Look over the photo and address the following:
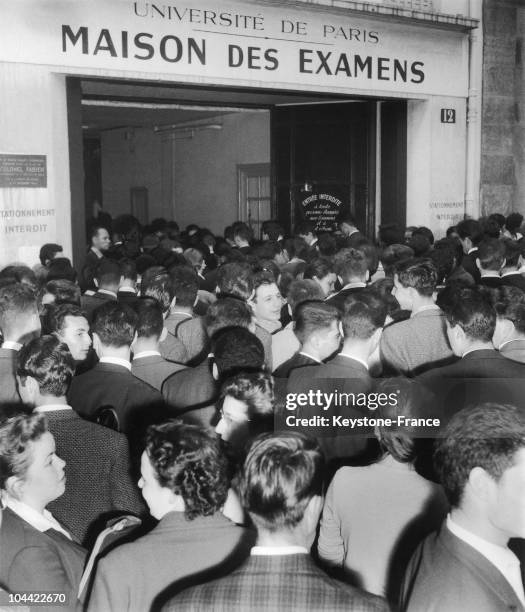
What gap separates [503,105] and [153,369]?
9.07 m

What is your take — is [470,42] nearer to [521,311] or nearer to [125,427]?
[521,311]

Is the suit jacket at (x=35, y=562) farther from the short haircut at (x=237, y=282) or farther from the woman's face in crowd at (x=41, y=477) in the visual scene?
the short haircut at (x=237, y=282)

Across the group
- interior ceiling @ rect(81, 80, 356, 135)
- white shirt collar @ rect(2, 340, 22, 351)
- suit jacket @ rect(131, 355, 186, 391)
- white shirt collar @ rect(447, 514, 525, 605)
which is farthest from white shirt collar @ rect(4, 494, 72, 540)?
interior ceiling @ rect(81, 80, 356, 135)

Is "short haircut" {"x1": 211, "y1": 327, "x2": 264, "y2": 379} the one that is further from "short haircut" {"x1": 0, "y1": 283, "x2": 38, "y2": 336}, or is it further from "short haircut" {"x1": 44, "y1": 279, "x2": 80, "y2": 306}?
"short haircut" {"x1": 44, "y1": 279, "x2": 80, "y2": 306}

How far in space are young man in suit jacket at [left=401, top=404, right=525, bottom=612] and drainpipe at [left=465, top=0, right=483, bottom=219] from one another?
33.0ft

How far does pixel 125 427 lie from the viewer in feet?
12.6

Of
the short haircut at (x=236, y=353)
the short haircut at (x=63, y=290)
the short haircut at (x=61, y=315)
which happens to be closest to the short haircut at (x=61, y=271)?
the short haircut at (x=63, y=290)

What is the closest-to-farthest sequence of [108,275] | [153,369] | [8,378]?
[8,378] → [153,369] → [108,275]

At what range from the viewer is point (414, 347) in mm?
4816

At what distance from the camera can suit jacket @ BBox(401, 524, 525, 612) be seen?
1988 mm

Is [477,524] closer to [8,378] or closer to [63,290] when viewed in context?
[8,378]

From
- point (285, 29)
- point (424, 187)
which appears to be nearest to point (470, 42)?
point (424, 187)

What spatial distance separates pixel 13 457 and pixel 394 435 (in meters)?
1.25

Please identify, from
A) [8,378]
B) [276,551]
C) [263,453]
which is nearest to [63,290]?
[8,378]
